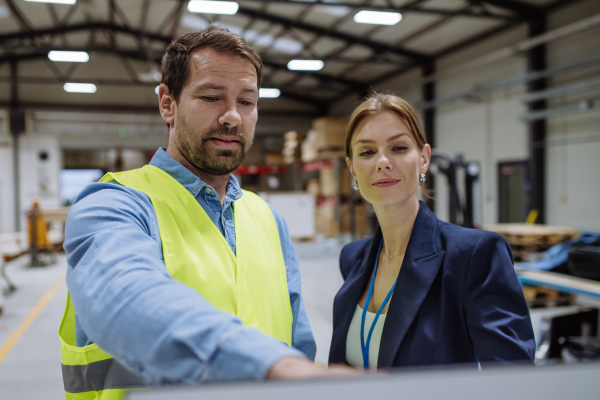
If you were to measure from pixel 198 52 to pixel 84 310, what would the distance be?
0.96 metres

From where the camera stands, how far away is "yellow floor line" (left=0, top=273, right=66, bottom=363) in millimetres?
5246

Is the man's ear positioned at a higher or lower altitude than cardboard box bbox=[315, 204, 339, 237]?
higher

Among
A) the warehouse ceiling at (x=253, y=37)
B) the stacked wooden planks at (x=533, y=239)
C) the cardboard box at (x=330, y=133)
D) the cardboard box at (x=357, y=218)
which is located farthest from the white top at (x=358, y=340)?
the cardboard box at (x=357, y=218)

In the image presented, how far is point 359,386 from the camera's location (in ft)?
1.40

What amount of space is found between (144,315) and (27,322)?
7021 millimetres

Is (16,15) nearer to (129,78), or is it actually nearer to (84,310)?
(129,78)

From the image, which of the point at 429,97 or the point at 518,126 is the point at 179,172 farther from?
the point at 429,97

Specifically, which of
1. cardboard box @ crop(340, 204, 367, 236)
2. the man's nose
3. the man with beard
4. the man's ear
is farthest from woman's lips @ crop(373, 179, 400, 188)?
cardboard box @ crop(340, 204, 367, 236)

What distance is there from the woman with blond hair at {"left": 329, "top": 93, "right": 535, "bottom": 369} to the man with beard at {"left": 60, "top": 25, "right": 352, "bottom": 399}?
0.99 ft

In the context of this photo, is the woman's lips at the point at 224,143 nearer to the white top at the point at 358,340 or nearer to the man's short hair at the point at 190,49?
the man's short hair at the point at 190,49

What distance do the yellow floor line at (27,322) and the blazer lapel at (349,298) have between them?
16.2 ft

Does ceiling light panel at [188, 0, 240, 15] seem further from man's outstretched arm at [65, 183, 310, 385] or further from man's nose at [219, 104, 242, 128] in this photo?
man's outstretched arm at [65, 183, 310, 385]

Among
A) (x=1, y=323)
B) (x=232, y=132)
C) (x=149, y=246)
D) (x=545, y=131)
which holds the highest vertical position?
(x=545, y=131)

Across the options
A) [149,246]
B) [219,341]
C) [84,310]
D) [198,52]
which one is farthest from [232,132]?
[219,341]
